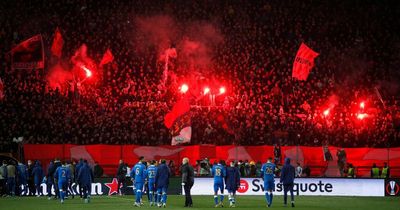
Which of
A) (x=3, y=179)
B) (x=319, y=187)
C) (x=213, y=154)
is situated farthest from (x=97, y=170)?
(x=319, y=187)

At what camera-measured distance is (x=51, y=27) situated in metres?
53.8

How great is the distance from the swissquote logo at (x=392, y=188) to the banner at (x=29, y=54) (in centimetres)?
2191

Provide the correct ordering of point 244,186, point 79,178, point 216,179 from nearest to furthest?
point 216,179, point 79,178, point 244,186

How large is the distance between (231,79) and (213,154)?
326 inches

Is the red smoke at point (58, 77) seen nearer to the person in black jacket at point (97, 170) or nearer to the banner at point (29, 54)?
the banner at point (29, 54)

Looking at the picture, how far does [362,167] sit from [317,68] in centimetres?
1110

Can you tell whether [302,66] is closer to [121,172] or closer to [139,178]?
[121,172]

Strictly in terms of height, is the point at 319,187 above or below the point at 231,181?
below

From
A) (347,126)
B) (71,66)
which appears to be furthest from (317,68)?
(71,66)

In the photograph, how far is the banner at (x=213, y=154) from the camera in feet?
143

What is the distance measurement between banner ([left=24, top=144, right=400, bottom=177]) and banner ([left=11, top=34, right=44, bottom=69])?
5.26 meters

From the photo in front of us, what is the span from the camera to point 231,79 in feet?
172

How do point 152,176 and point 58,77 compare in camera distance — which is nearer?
point 152,176

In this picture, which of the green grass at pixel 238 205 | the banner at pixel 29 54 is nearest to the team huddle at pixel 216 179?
the green grass at pixel 238 205
